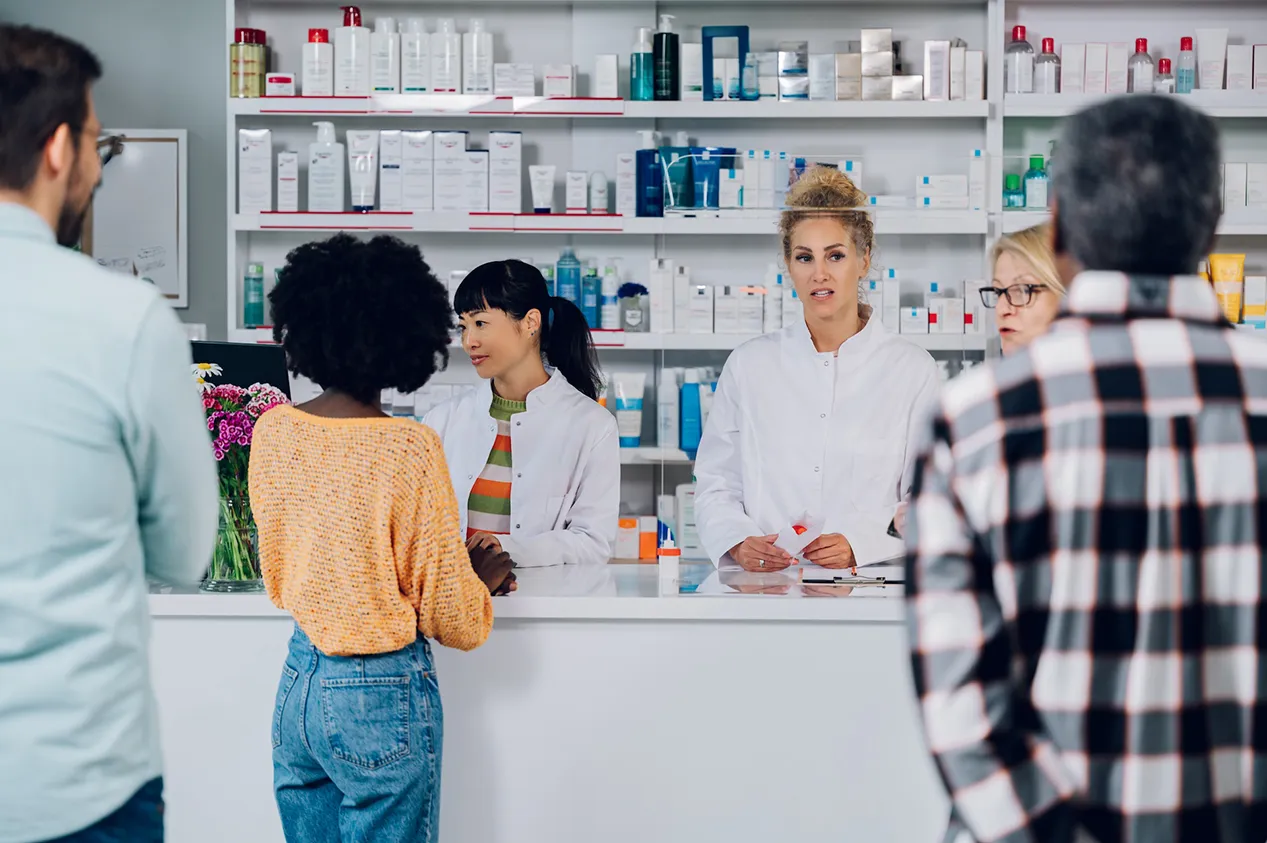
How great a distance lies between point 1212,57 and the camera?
359 centimetres

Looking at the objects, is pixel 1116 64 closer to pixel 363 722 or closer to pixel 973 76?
pixel 973 76

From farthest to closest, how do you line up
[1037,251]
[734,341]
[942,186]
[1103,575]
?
[942,186], [734,341], [1037,251], [1103,575]

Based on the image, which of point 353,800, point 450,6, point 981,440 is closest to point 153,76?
point 450,6

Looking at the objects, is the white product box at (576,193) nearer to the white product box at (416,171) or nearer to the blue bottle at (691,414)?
the white product box at (416,171)

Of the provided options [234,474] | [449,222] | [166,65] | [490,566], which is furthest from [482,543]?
[166,65]

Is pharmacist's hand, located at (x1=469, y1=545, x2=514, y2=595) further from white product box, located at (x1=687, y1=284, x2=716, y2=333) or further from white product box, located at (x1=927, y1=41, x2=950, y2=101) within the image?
white product box, located at (x1=927, y1=41, x2=950, y2=101)

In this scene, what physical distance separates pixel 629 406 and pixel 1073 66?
165cm

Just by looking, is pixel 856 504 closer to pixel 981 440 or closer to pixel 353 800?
pixel 353 800

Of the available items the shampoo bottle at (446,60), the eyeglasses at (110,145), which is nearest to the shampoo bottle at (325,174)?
the shampoo bottle at (446,60)

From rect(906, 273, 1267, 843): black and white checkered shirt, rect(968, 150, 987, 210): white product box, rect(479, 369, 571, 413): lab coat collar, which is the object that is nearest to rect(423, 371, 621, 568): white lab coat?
rect(479, 369, 571, 413): lab coat collar

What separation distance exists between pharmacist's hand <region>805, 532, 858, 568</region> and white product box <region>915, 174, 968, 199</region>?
167 centimetres

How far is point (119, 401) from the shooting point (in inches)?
38.5

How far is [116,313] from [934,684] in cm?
69

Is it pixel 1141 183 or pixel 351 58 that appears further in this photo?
pixel 351 58
